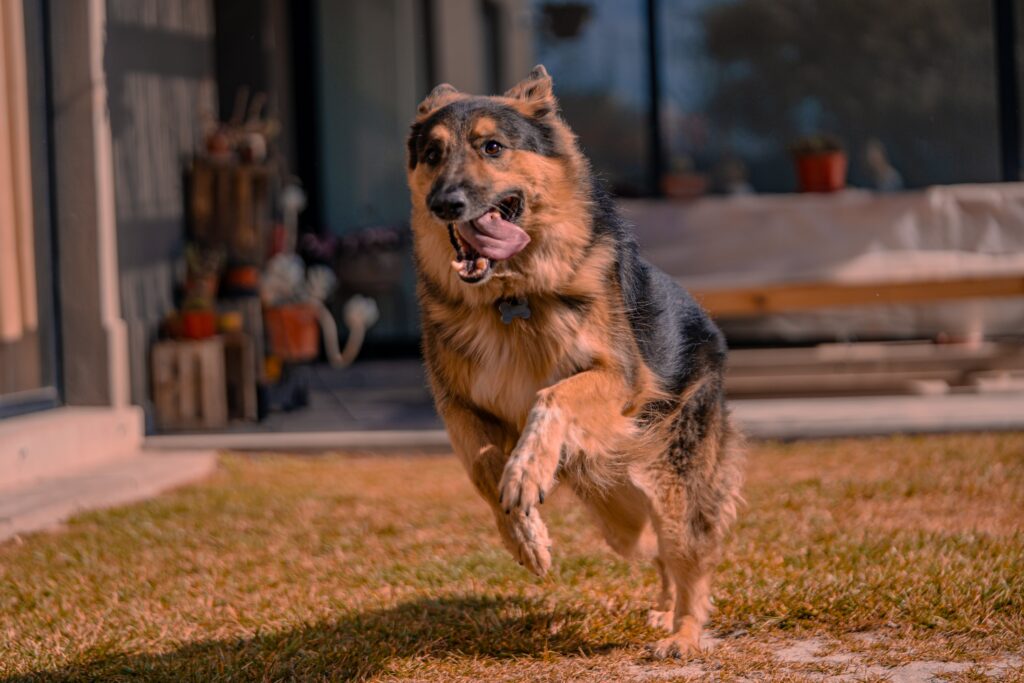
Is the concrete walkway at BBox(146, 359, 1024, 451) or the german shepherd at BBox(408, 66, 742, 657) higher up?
the german shepherd at BBox(408, 66, 742, 657)

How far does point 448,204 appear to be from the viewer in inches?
151

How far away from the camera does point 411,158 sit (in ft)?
14.3

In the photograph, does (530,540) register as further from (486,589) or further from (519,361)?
(486,589)

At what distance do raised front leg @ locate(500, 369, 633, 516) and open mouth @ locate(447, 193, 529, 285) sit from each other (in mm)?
409

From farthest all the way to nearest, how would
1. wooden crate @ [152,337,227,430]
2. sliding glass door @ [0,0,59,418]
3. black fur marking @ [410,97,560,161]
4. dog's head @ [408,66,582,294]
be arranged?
wooden crate @ [152,337,227,430]
sliding glass door @ [0,0,59,418]
black fur marking @ [410,97,560,161]
dog's head @ [408,66,582,294]

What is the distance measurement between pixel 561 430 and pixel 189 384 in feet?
17.3

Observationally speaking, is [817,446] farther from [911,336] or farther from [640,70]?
[640,70]

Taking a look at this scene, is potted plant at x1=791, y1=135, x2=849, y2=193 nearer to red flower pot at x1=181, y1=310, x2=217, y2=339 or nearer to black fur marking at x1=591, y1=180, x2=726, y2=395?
red flower pot at x1=181, y1=310, x2=217, y2=339

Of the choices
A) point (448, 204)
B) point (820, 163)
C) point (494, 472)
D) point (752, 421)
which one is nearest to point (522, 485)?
point (494, 472)

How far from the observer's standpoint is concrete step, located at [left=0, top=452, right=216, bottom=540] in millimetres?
6418

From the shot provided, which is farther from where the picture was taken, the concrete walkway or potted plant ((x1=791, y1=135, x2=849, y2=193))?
potted plant ((x1=791, y1=135, x2=849, y2=193))

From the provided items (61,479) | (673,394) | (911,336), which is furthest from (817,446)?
(61,479)

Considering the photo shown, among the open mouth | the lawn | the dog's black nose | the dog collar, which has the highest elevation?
the dog's black nose

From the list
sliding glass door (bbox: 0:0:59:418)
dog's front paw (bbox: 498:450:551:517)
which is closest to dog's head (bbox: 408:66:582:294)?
dog's front paw (bbox: 498:450:551:517)
